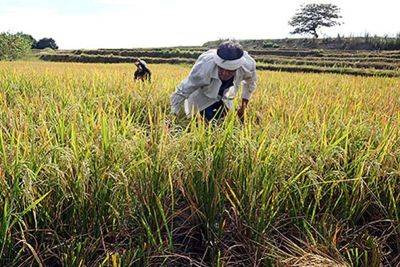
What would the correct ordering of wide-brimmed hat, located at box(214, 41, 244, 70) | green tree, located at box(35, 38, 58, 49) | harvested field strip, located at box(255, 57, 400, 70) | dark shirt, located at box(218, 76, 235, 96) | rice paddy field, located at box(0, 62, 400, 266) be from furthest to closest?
green tree, located at box(35, 38, 58, 49) → harvested field strip, located at box(255, 57, 400, 70) → dark shirt, located at box(218, 76, 235, 96) → wide-brimmed hat, located at box(214, 41, 244, 70) → rice paddy field, located at box(0, 62, 400, 266)

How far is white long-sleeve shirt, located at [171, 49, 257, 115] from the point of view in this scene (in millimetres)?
3652

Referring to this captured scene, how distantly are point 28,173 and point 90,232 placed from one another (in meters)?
0.37

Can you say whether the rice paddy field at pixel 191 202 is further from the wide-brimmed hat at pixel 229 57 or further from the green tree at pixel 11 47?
the green tree at pixel 11 47

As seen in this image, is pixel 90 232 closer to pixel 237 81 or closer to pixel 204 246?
pixel 204 246

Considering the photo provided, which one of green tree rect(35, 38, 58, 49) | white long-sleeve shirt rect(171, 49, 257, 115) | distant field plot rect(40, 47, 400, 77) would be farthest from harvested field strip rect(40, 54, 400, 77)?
green tree rect(35, 38, 58, 49)

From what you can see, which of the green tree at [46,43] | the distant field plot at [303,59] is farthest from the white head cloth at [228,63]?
the green tree at [46,43]

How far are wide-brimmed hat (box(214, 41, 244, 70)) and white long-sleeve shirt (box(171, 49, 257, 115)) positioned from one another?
13 cm

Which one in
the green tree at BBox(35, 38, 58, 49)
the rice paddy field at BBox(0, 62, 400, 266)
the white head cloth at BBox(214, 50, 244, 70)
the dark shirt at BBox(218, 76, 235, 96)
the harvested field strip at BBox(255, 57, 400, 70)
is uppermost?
the green tree at BBox(35, 38, 58, 49)

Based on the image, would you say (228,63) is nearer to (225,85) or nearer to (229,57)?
(229,57)

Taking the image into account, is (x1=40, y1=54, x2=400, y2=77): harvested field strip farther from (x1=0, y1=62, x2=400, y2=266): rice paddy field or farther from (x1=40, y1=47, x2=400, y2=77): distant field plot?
(x1=0, y1=62, x2=400, y2=266): rice paddy field

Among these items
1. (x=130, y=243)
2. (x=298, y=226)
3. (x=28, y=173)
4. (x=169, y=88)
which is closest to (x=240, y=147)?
(x=298, y=226)

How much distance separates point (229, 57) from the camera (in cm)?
349

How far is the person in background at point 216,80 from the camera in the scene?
351 centimetres

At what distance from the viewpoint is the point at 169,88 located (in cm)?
523
